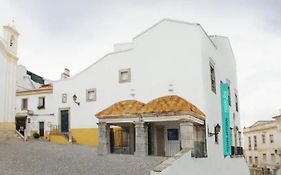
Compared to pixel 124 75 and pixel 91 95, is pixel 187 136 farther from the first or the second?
pixel 91 95

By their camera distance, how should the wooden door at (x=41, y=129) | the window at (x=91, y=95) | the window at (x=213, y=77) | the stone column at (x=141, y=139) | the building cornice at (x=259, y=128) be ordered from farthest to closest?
the building cornice at (x=259, y=128) → the wooden door at (x=41, y=129) → the window at (x=91, y=95) → the window at (x=213, y=77) → the stone column at (x=141, y=139)

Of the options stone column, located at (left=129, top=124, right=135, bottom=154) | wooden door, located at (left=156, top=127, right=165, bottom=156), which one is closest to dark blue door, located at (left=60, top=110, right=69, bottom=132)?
stone column, located at (left=129, top=124, right=135, bottom=154)

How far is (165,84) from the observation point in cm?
1912

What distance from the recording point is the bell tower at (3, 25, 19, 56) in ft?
79.0

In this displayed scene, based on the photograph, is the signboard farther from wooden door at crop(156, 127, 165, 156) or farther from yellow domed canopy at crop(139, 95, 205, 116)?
yellow domed canopy at crop(139, 95, 205, 116)

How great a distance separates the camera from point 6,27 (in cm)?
2423

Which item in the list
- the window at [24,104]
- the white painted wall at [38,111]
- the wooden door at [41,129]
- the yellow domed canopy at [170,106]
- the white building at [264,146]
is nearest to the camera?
the yellow domed canopy at [170,106]

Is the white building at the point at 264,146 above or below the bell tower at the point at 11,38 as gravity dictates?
below

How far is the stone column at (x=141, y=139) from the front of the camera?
1589 centimetres

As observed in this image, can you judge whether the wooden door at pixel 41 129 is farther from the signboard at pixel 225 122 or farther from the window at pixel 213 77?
the window at pixel 213 77

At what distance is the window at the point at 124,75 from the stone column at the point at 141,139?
17.6 ft

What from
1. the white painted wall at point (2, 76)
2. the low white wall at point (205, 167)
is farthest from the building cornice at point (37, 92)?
the low white wall at point (205, 167)

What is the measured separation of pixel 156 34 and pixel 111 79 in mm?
4603

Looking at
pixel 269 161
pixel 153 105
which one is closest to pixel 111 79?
pixel 153 105
